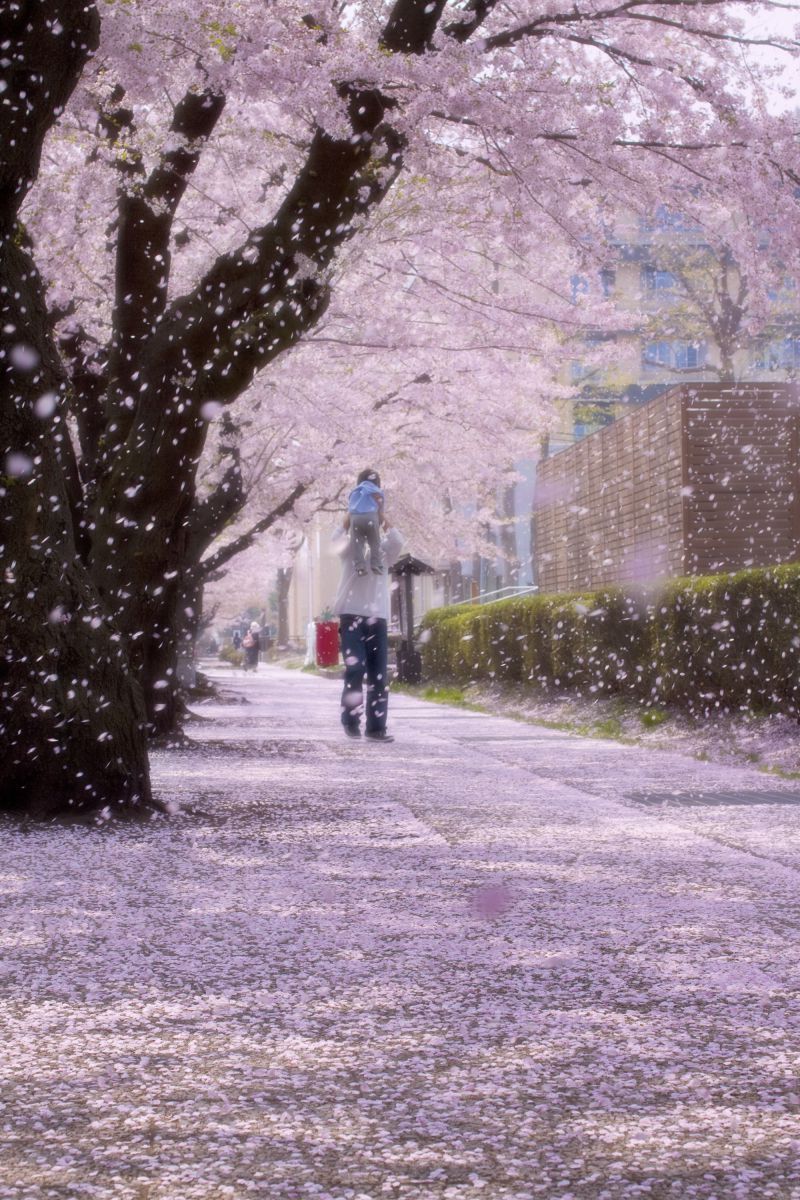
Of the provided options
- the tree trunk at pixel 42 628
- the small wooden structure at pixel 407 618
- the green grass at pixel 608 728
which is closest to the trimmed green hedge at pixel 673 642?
the green grass at pixel 608 728

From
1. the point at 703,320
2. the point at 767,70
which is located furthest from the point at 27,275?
the point at 703,320

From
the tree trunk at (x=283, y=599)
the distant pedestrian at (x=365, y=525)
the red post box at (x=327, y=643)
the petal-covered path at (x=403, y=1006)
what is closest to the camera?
the petal-covered path at (x=403, y=1006)

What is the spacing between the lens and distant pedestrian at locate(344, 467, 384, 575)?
1112 cm

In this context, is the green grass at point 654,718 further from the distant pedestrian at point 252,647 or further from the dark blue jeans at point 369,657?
the distant pedestrian at point 252,647

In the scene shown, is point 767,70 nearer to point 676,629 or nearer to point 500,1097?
point 676,629

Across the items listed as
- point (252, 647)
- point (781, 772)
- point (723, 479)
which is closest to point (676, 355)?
point (252, 647)

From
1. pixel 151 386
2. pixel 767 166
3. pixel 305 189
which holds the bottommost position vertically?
pixel 151 386

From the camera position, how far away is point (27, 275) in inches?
252

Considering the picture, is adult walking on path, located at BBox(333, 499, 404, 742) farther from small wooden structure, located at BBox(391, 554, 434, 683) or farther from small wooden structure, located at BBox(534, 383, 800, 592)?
small wooden structure, located at BBox(391, 554, 434, 683)

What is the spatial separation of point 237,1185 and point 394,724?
1233 centimetres

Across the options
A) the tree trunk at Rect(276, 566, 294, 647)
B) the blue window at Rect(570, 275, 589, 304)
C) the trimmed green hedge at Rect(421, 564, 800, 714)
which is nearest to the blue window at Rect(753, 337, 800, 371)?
the tree trunk at Rect(276, 566, 294, 647)

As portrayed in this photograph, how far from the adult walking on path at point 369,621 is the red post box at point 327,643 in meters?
29.1

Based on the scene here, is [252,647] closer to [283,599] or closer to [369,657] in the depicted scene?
[283,599]

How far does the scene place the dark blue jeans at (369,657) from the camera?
1124 centimetres
